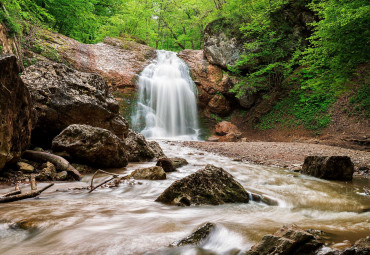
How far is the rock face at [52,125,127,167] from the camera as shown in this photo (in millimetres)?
5215

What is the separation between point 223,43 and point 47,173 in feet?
57.5

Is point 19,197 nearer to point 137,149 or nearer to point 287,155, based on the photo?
point 137,149

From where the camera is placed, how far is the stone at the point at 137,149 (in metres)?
7.16

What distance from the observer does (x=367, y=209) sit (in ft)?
10.2

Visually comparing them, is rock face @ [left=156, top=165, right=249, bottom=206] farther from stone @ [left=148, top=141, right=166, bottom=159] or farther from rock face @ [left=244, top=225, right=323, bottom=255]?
stone @ [left=148, top=141, right=166, bottom=159]

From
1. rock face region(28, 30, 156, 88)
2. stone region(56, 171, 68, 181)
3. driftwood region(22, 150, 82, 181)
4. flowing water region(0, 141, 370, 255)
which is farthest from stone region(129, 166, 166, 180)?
rock face region(28, 30, 156, 88)

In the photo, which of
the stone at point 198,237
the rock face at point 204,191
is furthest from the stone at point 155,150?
the stone at point 198,237

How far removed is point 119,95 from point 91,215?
14.6 m

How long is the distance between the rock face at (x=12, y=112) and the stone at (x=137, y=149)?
307 centimetres

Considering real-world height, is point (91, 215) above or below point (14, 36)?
below

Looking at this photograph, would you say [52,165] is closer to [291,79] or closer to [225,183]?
[225,183]

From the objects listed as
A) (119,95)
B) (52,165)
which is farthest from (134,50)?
(52,165)

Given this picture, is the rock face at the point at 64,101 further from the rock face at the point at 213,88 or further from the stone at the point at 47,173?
the rock face at the point at 213,88

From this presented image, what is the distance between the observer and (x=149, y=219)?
2656mm
